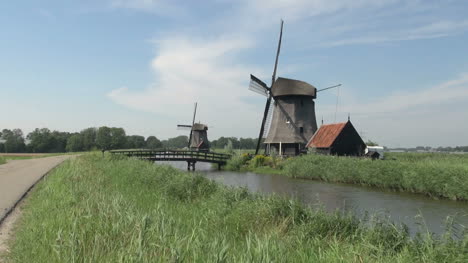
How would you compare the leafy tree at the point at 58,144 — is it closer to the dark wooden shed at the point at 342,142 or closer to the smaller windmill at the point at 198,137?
the smaller windmill at the point at 198,137

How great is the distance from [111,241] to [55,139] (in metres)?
86.5

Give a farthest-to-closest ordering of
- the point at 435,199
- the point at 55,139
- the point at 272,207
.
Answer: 1. the point at 55,139
2. the point at 435,199
3. the point at 272,207

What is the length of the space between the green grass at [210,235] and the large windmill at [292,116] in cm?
2408

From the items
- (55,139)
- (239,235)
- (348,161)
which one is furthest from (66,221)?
(55,139)

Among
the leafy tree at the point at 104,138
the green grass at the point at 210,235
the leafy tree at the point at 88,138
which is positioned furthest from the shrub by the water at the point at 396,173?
the leafy tree at the point at 88,138

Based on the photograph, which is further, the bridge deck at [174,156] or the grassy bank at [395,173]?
the bridge deck at [174,156]

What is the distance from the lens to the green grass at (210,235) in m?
3.26

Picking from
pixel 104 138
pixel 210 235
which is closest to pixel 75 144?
pixel 104 138

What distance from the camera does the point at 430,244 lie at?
4520mm

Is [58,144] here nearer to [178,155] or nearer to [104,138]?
[104,138]

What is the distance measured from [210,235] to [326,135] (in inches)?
984

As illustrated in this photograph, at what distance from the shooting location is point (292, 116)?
32.0 metres

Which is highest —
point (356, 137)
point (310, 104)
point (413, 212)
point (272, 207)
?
point (310, 104)

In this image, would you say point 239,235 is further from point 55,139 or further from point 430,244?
point 55,139
